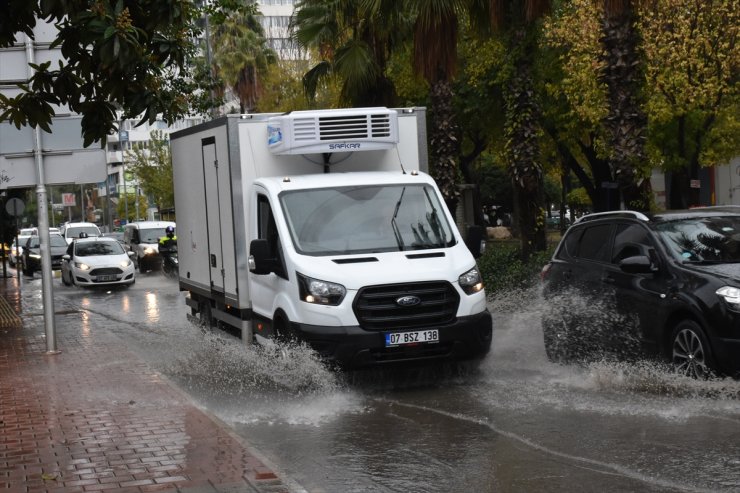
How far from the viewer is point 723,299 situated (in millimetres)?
8758

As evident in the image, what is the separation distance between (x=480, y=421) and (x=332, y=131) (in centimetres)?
421

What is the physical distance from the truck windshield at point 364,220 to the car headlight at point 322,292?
0.52 metres

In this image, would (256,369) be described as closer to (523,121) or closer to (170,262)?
(523,121)

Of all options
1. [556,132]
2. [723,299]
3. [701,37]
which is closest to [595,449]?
[723,299]

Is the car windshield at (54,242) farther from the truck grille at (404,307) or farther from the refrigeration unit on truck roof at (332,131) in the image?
the truck grille at (404,307)

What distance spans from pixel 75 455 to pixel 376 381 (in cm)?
409

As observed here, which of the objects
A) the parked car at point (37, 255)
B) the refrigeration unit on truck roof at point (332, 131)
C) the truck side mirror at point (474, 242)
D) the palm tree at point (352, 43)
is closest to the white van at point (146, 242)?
the parked car at point (37, 255)

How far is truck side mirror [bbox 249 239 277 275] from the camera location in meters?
10.8

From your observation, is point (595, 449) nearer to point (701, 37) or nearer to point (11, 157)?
point (11, 157)

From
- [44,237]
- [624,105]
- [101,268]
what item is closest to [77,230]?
[101,268]

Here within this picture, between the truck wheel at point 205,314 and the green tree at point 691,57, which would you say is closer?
the truck wheel at point 205,314

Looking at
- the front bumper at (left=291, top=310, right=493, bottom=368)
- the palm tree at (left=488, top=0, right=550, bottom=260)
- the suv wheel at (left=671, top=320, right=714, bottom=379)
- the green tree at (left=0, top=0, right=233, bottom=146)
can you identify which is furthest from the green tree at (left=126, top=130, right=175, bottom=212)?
the green tree at (left=0, top=0, right=233, bottom=146)

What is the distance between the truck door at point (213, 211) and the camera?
41.1 feet

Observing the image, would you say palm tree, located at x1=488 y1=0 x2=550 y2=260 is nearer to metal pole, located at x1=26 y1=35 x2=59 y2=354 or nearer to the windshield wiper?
the windshield wiper
